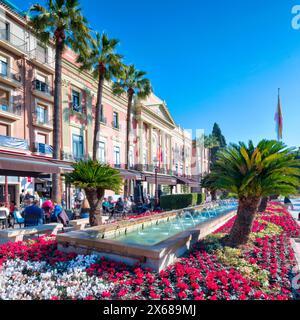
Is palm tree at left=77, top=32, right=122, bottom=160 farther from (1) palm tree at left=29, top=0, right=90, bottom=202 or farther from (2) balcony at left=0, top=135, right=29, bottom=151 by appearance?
(2) balcony at left=0, top=135, right=29, bottom=151

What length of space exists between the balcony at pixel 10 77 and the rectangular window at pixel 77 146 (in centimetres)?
623

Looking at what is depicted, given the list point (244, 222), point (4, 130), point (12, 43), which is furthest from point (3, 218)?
point (12, 43)

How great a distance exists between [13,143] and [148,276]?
14.2 m

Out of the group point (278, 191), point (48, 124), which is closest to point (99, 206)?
point (278, 191)

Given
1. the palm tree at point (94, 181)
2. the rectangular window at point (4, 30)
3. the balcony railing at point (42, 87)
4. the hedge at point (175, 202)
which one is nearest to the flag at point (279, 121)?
the hedge at point (175, 202)

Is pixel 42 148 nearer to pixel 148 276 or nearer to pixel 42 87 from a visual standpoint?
pixel 42 87

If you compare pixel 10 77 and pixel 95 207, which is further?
pixel 10 77

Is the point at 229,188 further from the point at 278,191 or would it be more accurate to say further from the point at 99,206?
the point at 99,206

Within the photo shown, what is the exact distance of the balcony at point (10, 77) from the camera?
14.8m

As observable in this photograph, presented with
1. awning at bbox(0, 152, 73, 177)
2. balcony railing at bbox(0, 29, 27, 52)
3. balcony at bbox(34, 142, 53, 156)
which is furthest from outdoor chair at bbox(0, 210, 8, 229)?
balcony railing at bbox(0, 29, 27, 52)

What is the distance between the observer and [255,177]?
5945 millimetres

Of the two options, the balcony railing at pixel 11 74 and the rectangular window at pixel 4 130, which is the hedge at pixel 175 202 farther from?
the balcony railing at pixel 11 74

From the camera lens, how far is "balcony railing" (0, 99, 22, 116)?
15.1 metres

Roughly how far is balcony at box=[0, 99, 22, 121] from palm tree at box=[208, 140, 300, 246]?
14.3 meters
